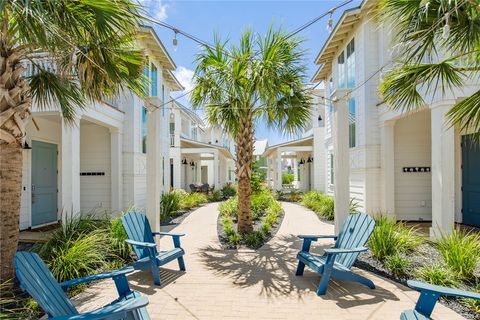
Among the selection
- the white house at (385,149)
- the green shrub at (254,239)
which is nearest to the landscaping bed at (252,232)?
the green shrub at (254,239)

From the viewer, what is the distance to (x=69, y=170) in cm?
705

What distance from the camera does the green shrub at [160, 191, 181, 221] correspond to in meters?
10.2

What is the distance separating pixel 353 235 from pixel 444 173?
3379mm

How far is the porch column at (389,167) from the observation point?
29.0 ft

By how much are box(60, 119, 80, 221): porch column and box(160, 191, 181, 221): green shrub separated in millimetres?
3294

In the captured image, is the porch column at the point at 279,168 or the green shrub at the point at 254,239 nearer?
the green shrub at the point at 254,239

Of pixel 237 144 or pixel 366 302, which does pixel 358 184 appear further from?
pixel 366 302

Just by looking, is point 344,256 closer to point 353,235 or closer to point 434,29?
point 353,235

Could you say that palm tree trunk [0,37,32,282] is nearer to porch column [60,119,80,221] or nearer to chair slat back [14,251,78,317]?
chair slat back [14,251,78,317]

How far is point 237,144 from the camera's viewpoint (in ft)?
23.8

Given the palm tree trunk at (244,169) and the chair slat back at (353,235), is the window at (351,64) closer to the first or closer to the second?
the palm tree trunk at (244,169)

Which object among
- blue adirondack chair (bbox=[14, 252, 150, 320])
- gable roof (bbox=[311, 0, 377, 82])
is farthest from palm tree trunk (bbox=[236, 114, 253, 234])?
gable roof (bbox=[311, 0, 377, 82])

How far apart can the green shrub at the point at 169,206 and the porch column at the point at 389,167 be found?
7420mm

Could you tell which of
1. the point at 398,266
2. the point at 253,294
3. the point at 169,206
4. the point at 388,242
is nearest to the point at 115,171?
the point at 169,206
